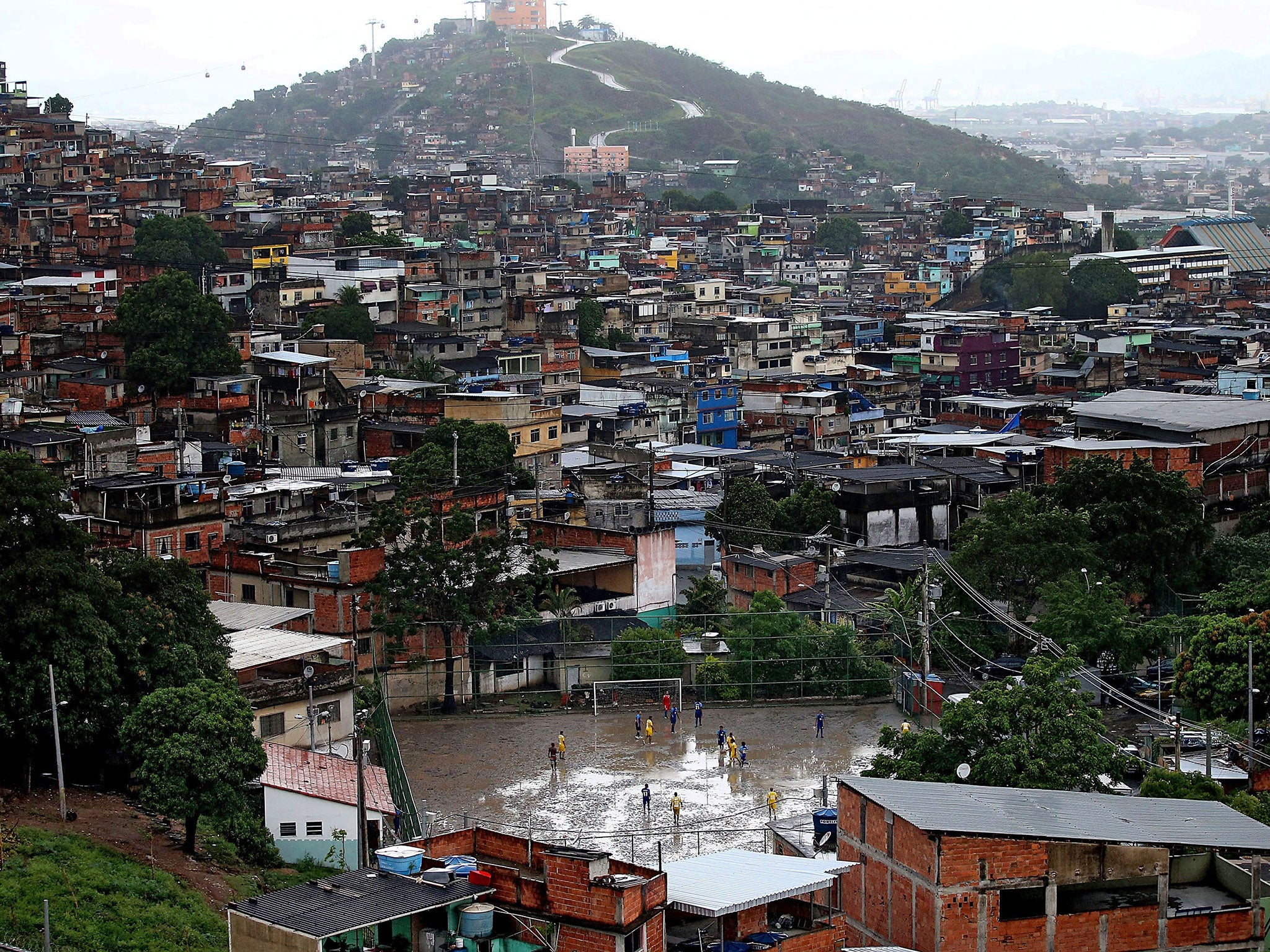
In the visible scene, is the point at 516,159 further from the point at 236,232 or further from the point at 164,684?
the point at 164,684

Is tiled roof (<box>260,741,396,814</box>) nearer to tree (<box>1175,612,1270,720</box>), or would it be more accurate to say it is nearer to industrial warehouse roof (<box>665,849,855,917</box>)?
industrial warehouse roof (<box>665,849,855,917</box>)

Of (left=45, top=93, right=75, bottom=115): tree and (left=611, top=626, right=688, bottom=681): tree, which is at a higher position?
(left=45, top=93, right=75, bottom=115): tree

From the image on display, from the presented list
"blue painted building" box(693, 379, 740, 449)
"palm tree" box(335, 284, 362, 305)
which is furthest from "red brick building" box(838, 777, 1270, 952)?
"palm tree" box(335, 284, 362, 305)

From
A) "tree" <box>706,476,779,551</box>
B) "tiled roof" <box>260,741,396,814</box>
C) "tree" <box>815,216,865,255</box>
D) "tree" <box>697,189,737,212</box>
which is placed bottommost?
"tiled roof" <box>260,741,396,814</box>

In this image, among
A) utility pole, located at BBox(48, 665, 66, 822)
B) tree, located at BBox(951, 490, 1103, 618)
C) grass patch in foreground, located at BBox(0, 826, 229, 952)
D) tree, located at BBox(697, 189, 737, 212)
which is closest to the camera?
grass patch in foreground, located at BBox(0, 826, 229, 952)

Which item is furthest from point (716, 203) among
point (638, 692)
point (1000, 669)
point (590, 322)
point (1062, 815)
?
point (1062, 815)

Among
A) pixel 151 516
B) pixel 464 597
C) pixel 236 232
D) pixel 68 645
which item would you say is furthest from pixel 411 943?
pixel 236 232

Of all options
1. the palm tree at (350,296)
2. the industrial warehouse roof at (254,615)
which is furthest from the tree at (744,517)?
the palm tree at (350,296)

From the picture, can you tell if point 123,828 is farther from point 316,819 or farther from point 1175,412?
point 1175,412
